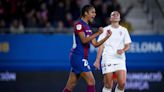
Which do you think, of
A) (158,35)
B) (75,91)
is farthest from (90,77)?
(158,35)

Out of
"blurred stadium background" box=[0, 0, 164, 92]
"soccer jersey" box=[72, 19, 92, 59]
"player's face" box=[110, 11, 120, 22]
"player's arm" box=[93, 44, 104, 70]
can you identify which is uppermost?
"player's face" box=[110, 11, 120, 22]

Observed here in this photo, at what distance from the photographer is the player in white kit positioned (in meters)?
14.2

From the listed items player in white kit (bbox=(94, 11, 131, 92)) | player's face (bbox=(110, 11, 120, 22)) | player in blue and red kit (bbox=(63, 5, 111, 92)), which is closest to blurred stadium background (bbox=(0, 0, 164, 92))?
player in white kit (bbox=(94, 11, 131, 92))

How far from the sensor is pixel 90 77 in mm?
13117

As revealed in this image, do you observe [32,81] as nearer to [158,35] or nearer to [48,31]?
[48,31]

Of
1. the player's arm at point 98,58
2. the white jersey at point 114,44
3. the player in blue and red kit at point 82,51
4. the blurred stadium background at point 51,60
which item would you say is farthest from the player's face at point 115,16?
the blurred stadium background at point 51,60

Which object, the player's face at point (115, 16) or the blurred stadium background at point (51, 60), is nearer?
the player's face at point (115, 16)

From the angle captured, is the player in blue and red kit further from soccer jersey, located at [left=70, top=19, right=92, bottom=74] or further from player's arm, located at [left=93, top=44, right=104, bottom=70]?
player's arm, located at [left=93, top=44, right=104, bottom=70]

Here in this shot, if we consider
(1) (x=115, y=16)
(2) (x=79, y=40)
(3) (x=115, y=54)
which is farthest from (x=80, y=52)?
(1) (x=115, y=16)

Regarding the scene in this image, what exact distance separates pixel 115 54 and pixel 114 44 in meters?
0.25

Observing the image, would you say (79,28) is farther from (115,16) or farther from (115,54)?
(115,54)

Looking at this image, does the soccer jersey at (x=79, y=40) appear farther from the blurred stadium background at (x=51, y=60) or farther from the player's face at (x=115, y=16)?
the blurred stadium background at (x=51, y=60)

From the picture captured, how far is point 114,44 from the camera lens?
1432 cm

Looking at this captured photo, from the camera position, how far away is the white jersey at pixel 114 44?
46.8ft
